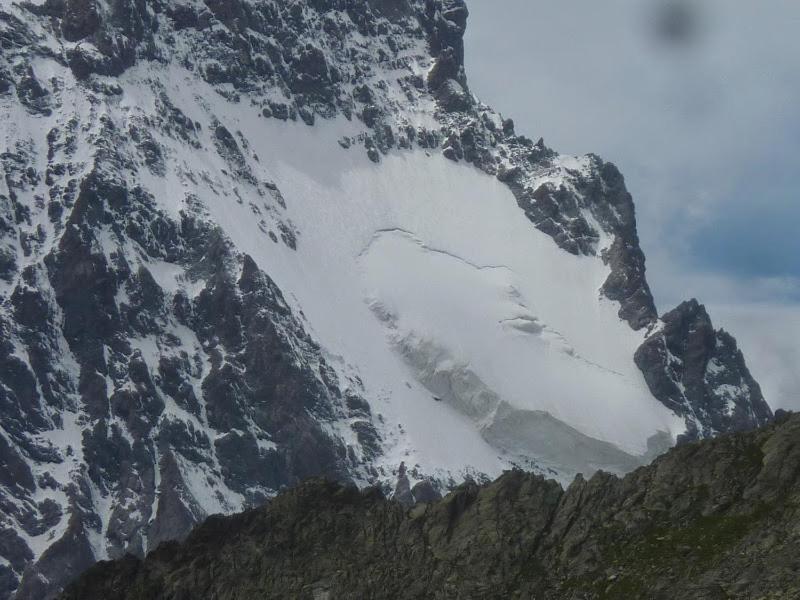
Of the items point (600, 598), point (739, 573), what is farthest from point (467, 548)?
point (739, 573)

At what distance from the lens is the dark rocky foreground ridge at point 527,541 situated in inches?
4500

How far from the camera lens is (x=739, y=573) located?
362 feet

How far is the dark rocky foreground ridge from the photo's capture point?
11431 cm

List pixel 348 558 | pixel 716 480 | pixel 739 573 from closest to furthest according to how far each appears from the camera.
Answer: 1. pixel 739 573
2. pixel 716 480
3. pixel 348 558

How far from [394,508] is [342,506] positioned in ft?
13.7

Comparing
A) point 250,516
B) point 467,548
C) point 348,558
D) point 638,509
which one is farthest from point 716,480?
point 250,516

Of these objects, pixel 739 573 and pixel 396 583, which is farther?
pixel 396 583

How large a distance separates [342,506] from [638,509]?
24324 millimetres

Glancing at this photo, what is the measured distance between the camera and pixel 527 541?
127 meters

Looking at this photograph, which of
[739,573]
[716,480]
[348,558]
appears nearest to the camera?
[739,573]

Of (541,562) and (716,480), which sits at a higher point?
(716,480)

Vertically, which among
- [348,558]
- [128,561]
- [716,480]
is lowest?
[128,561]

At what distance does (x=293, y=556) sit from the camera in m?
133

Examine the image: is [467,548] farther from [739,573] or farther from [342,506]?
[739,573]
